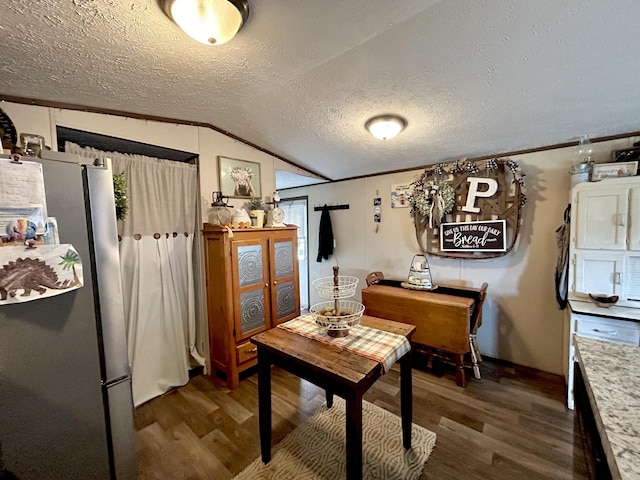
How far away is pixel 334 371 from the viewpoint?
3.76 ft

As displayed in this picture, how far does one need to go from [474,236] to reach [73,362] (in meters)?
3.04

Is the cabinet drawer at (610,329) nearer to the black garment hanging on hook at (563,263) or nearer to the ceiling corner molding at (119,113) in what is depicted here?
the black garment hanging on hook at (563,263)

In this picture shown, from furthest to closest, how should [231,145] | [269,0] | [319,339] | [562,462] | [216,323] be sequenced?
1. [231,145]
2. [216,323]
3. [562,462]
4. [319,339]
5. [269,0]

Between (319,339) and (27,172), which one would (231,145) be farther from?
(319,339)

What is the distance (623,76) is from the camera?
4.83 ft

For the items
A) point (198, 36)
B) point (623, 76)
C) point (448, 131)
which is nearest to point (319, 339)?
point (198, 36)

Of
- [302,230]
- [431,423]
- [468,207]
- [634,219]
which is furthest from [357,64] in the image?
[302,230]

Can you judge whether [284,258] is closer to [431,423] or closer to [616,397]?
[431,423]

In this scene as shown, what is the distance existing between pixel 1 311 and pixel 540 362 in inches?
143

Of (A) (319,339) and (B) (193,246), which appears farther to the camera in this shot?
(B) (193,246)

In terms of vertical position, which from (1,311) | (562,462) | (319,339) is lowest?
(562,462)

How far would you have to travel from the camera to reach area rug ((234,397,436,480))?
151cm

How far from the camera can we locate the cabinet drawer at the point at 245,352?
7.69ft

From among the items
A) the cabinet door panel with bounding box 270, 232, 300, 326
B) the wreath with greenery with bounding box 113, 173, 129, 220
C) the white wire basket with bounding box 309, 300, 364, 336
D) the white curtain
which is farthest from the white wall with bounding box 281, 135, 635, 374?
the wreath with greenery with bounding box 113, 173, 129, 220
